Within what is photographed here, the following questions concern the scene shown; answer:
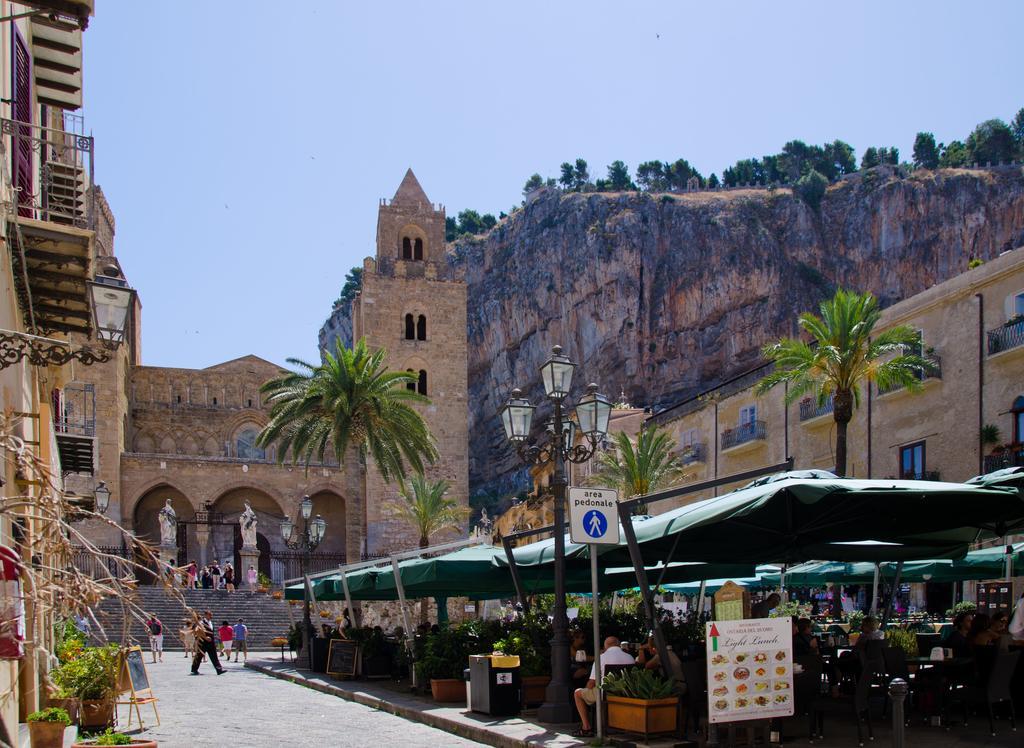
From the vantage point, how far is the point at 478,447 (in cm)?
9494

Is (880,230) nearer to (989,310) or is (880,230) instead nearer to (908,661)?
(989,310)

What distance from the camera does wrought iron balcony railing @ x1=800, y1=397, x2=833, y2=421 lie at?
29734mm

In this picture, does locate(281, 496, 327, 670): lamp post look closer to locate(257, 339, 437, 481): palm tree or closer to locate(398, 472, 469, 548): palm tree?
locate(257, 339, 437, 481): palm tree

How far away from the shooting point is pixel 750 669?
9227 millimetres

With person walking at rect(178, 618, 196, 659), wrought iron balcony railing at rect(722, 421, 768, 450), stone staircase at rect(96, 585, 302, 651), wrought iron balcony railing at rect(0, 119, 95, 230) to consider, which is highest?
wrought iron balcony railing at rect(0, 119, 95, 230)

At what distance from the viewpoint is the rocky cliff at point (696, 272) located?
3438 inches

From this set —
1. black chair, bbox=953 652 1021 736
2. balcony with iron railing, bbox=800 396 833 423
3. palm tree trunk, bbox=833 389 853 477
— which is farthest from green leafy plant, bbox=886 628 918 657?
balcony with iron railing, bbox=800 396 833 423

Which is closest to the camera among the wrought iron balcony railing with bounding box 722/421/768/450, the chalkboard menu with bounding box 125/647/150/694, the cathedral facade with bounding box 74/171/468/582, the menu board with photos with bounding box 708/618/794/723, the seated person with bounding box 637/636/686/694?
the menu board with photos with bounding box 708/618/794/723

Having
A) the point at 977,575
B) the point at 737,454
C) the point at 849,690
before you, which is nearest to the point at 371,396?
the point at 737,454

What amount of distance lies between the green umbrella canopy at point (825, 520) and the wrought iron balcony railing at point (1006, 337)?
12364 mm

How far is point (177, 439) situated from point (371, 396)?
29276mm

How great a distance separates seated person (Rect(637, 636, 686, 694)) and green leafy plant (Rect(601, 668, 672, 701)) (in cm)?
8

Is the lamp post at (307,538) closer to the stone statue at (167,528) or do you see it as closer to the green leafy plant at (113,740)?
the green leafy plant at (113,740)

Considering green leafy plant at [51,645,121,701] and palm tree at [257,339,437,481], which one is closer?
green leafy plant at [51,645,121,701]
